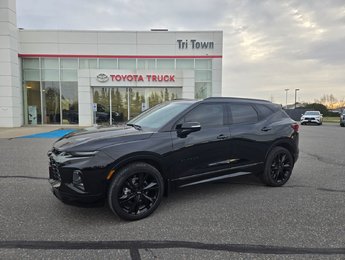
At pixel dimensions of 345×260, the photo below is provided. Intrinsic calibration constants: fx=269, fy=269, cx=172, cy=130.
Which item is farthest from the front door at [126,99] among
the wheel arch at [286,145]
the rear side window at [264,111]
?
the wheel arch at [286,145]

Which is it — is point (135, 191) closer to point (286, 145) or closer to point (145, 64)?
point (286, 145)

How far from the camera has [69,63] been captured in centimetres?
2211

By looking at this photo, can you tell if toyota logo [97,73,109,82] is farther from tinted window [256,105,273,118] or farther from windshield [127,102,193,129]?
tinted window [256,105,273,118]

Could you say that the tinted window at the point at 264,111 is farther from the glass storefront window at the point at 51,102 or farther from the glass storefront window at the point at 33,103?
the glass storefront window at the point at 33,103

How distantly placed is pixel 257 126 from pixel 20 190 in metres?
4.65

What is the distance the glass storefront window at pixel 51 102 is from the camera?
72.9 feet

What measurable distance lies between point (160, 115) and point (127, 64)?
1878 cm

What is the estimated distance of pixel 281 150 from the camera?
211 inches

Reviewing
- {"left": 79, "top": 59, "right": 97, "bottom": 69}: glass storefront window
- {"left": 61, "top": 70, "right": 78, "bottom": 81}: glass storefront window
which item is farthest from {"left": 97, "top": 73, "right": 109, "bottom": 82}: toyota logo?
{"left": 61, "top": 70, "right": 78, "bottom": 81}: glass storefront window

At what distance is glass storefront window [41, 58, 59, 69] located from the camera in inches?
867

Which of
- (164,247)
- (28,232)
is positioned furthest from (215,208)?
(28,232)

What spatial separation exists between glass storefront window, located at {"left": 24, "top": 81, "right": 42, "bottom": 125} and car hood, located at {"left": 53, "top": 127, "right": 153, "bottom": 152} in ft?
68.4

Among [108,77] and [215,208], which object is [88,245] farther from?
[108,77]

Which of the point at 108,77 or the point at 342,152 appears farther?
the point at 108,77
